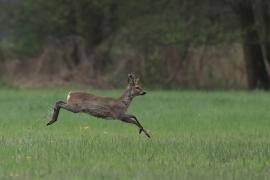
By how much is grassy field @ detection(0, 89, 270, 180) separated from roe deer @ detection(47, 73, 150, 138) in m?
0.37

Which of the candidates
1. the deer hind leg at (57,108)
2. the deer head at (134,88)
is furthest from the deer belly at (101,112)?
the deer head at (134,88)

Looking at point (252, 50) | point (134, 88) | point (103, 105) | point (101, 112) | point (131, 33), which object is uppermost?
point (131, 33)

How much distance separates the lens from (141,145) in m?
13.4

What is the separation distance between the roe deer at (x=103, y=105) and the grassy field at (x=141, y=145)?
1.20 ft

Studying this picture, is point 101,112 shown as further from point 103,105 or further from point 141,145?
point 141,145

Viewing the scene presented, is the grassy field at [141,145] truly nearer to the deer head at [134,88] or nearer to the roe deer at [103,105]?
the roe deer at [103,105]

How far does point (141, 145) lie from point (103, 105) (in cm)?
183

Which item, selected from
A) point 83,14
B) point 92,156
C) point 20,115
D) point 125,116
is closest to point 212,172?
point 92,156

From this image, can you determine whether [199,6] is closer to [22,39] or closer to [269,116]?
[22,39]

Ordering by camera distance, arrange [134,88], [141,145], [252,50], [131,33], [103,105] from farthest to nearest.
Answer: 1. [131,33]
2. [252,50]
3. [134,88]
4. [103,105]
5. [141,145]

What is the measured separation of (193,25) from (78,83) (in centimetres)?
628

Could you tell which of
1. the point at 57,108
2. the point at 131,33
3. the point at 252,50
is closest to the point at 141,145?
the point at 57,108

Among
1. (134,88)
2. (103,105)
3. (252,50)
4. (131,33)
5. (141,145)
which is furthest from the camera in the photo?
(131,33)

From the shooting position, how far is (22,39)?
46.2m
